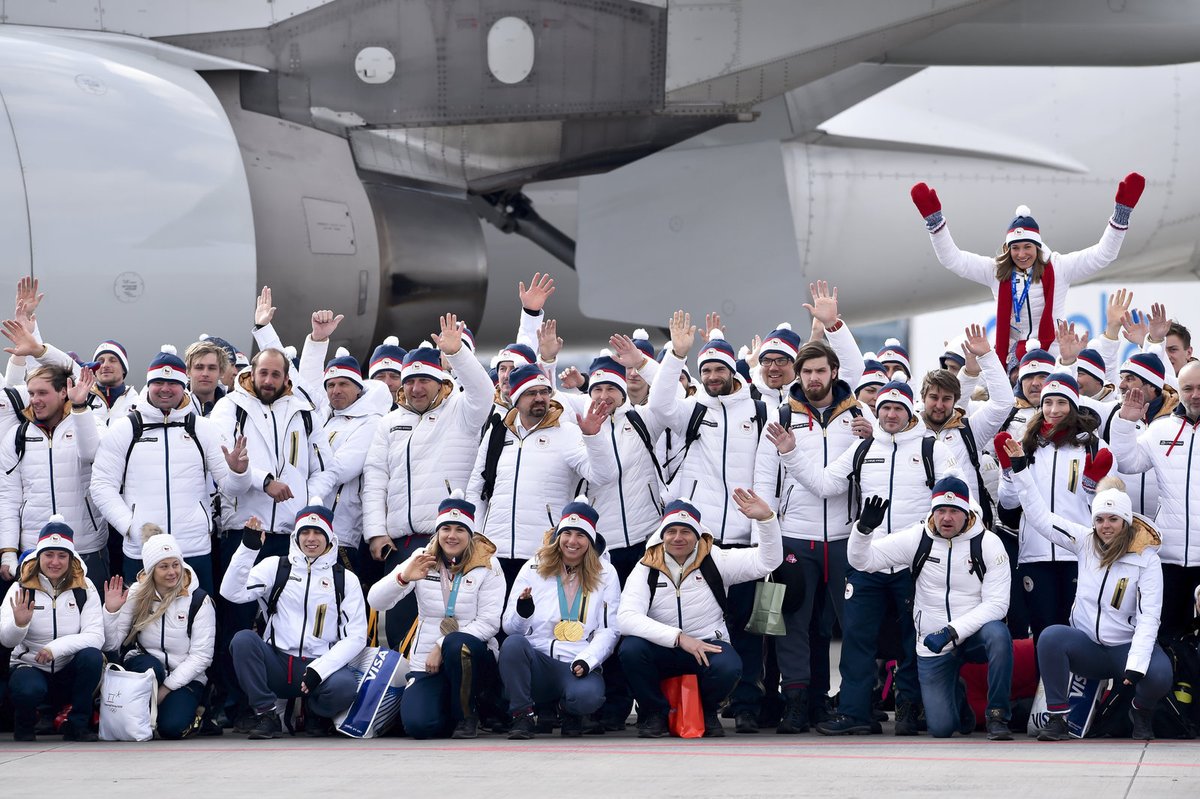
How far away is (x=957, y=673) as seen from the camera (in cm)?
664

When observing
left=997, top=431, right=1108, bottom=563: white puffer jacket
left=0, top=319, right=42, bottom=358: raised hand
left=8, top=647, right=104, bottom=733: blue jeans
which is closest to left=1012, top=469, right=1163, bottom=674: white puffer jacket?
left=997, top=431, right=1108, bottom=563: white puffer jacket

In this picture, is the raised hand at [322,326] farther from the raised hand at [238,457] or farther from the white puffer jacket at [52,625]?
the white puffer jacket at [52,625]

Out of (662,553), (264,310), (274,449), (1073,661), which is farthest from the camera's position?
(264,310)

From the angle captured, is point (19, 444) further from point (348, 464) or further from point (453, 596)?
point (453, 596)

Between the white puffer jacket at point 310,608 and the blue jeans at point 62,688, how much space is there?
29.2 inches

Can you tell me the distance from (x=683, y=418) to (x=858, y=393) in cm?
103

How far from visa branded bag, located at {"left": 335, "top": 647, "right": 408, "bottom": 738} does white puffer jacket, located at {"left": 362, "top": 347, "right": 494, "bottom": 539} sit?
31.3 inches

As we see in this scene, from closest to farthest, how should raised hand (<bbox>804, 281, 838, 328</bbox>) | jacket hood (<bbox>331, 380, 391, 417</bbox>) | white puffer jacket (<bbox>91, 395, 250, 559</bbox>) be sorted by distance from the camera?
white puffer jacket (<bbox>91, 395, 250, 559</bbox>) → raised hand (<bbox>804, 281, 838, 328</bbox>) → jacket hood (<bbox>331, 380, 391, 417</bbox>)

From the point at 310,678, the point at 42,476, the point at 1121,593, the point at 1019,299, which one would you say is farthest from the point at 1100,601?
the point at 42,476

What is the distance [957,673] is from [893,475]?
3.20ft

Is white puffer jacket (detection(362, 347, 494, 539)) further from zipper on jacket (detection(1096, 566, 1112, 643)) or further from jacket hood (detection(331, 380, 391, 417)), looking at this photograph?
zipper on jacket (detection(1096, 566, 1112, 643))

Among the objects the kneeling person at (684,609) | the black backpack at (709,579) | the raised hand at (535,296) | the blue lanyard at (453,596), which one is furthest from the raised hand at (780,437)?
the raised hand at (535,296)

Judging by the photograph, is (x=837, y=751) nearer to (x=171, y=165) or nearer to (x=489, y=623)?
(x=489, y=623)

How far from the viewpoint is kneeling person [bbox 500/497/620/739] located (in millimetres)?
6605
